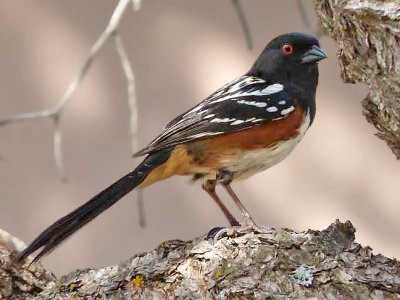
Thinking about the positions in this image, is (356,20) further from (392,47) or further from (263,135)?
(263,135)

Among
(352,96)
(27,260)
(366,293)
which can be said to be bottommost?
(352,96)

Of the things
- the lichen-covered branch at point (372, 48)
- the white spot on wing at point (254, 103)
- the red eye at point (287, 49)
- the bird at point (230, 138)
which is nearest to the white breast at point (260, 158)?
the bird at point (230, 138)

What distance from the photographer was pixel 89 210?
2.04 m

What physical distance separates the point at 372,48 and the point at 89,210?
0.81 meters

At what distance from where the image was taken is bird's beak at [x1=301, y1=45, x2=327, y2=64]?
2.41 meters

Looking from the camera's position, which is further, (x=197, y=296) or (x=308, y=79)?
(x=308, y=79)

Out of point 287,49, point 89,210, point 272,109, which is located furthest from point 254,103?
point 89,210

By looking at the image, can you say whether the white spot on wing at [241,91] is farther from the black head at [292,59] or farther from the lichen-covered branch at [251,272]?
the lichen-covered branch at [251,272]

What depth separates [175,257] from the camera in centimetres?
183

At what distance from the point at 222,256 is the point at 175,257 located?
12cm

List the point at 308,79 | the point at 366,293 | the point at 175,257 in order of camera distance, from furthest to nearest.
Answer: the point at 308,79
the point at 175,257
the point at 366,293

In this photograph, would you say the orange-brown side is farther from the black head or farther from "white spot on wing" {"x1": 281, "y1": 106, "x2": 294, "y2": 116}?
the black head

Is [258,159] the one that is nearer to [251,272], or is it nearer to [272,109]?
[272,109]

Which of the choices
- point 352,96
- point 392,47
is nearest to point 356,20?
point 392,47
